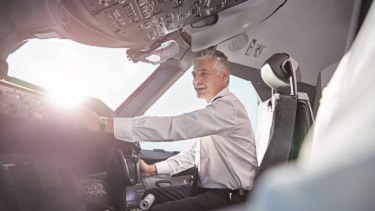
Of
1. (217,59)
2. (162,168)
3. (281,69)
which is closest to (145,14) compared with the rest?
(217,59)

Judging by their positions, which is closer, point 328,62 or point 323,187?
point 323,187

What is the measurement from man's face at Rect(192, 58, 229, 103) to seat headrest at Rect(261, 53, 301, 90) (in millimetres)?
391

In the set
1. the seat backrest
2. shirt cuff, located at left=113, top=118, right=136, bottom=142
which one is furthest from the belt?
shirt cuff, located at left=113, top=118, right=136, bottom=142

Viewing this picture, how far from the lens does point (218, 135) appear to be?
161 cm

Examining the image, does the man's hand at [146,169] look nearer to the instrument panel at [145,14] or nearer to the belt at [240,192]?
the belt at [240,192]

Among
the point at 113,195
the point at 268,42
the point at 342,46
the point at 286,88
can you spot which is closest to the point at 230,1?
the point at 286,88

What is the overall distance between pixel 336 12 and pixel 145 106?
2021 mm

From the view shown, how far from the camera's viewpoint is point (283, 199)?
45 centimetres

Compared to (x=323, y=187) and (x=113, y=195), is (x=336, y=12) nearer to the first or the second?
(x=113, y=195)

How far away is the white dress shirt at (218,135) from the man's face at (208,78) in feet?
0.25

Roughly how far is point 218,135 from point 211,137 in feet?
0.18

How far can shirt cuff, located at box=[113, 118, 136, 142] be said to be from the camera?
1.20 meters

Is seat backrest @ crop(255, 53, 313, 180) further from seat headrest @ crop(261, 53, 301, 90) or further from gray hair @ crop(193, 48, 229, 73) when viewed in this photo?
gray hair @ crop(193, 48, 229, 73)

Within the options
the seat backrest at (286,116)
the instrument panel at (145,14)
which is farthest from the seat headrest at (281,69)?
the instrument panel at (145,14)
